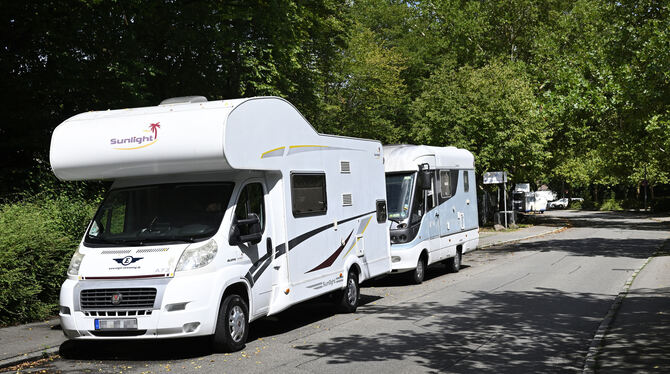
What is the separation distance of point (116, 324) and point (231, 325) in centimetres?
137

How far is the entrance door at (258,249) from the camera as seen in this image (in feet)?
29.5

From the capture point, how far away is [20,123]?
18391 millimetres

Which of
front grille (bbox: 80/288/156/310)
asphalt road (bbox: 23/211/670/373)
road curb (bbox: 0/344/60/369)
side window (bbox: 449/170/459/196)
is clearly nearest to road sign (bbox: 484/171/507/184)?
side window (bbox: 449/170/459/196)

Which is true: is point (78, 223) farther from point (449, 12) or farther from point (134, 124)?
point (449, 12)

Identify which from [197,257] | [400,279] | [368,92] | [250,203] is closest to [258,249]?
[250,203]

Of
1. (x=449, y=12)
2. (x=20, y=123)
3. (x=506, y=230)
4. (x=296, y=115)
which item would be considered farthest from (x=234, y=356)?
(x=449, y=12)

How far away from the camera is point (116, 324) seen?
800cm

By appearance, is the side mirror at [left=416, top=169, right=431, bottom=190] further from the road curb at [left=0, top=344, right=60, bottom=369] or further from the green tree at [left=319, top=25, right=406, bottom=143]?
the green tree at [left=319, top=25, right=406, bottom=143]

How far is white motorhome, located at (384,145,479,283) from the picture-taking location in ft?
50.5

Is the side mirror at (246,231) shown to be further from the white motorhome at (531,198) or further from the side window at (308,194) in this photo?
the white motorhome at (531,198)

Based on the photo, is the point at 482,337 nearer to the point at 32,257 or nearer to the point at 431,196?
the point at 32,257

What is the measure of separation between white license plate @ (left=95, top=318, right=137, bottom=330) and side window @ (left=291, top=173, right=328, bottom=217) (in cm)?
299

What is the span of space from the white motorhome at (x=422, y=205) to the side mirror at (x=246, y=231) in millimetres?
6734

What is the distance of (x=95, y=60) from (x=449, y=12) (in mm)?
30494
